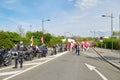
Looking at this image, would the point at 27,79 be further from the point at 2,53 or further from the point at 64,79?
the point at 2,53

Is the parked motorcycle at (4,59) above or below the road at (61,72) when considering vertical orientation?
above

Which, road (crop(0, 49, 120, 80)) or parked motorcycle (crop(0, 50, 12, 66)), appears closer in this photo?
road (crop(0, 49, 120, 80))

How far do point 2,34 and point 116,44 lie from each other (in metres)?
41.3

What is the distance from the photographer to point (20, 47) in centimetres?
1928

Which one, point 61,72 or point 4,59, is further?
point 4,59

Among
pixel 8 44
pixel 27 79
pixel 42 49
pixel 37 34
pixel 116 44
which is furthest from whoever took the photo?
pixel 37 34

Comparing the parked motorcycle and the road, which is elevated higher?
the parked motorcycle

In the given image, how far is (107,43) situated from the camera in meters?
94.2

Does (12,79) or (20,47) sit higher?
(20,47)

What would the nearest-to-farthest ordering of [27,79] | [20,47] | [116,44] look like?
[27,79] → [20,47] → [116,44]

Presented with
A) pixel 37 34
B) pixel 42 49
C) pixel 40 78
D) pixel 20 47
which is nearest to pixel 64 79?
pixel 40 78

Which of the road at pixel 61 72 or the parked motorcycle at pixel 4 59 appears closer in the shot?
the road at pixel 61 72

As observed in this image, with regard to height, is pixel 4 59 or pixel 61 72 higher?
pixel 4 59

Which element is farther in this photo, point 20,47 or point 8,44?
point 8,44
